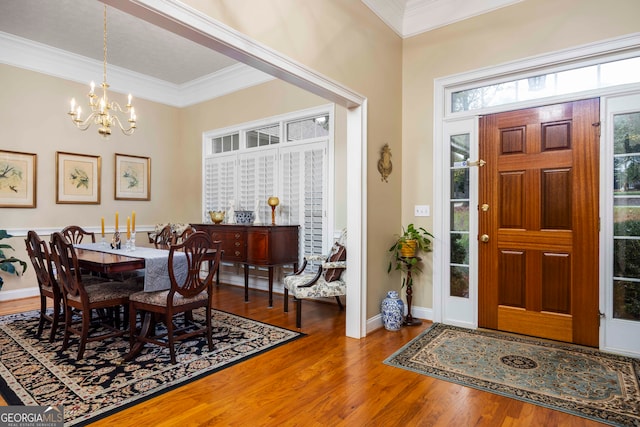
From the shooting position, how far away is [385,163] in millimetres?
3822

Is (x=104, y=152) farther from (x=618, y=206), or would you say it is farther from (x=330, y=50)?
(x=618, y=206)

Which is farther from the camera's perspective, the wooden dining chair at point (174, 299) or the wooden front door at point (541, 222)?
the wooden front door at point (541, 222)

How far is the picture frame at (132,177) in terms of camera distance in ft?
19.5

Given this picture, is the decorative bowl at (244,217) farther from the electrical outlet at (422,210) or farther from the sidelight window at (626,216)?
the sidelight window at (626,216)

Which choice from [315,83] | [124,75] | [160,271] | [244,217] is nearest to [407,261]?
[315,83]

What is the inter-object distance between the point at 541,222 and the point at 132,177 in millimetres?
5918

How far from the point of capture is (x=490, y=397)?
7.58 ft

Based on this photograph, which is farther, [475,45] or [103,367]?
[475,45]

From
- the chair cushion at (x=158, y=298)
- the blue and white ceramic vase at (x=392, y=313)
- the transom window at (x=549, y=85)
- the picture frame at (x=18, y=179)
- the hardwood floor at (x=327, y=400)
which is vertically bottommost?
the hardwood floor at (x=327, y=400)

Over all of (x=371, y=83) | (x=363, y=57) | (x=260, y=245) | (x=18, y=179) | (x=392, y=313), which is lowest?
(x=392, y=313)

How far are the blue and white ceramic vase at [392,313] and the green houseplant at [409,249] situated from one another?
314 millimetres

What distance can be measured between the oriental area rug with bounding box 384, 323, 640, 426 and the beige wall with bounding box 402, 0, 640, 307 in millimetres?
840

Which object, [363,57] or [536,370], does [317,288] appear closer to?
[536,370]

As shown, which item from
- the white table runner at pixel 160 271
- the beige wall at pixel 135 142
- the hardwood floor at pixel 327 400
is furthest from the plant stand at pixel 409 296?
the white table runner at pixel 160 271
